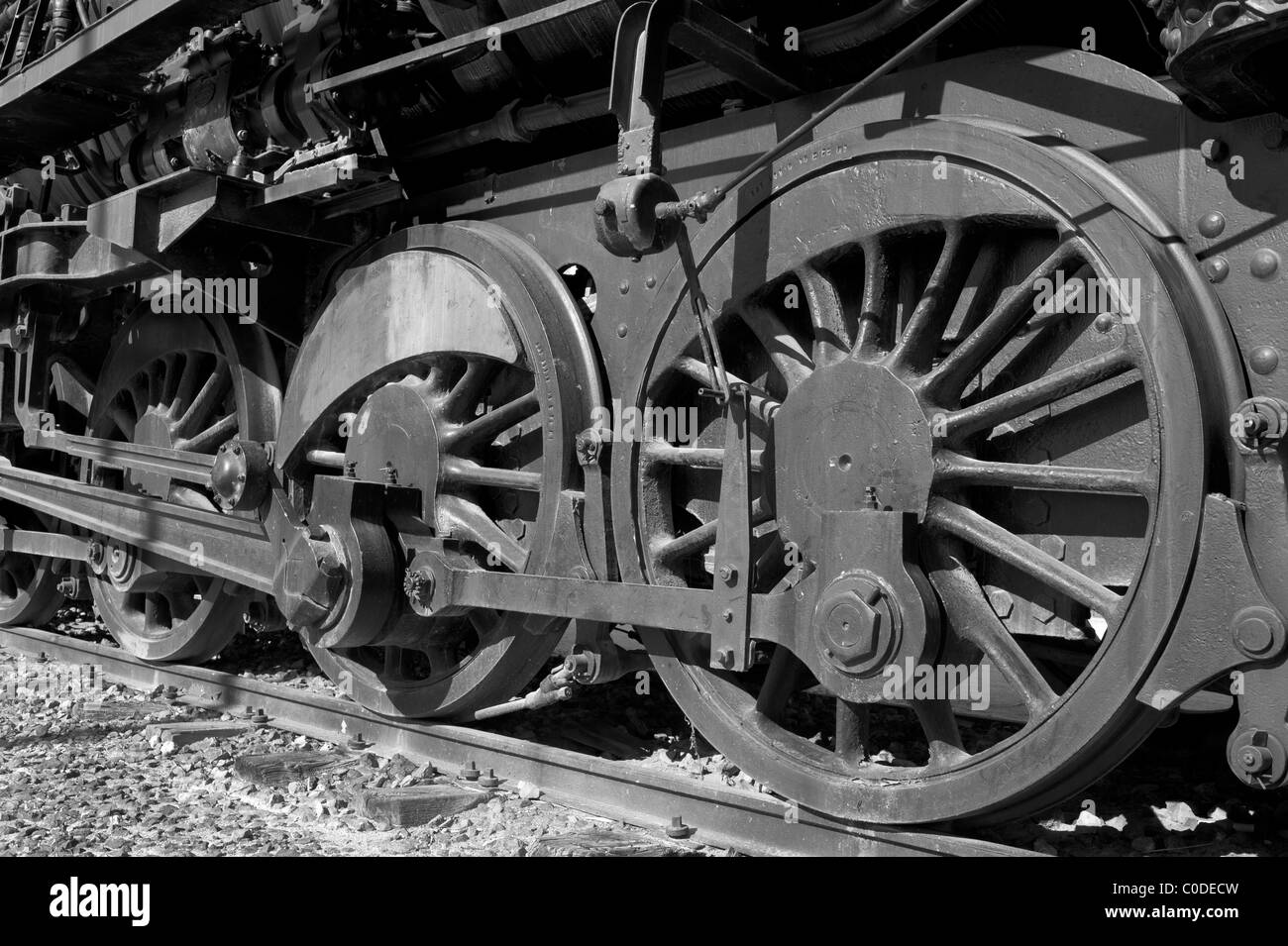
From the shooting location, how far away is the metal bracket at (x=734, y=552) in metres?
3.24

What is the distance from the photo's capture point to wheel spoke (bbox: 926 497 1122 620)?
2777 mm

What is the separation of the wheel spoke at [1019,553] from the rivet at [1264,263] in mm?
743

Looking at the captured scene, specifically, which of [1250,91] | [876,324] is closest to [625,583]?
[876,324]

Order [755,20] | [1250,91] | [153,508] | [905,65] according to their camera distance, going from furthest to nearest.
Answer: [153,508]
[755,20]
[905,65]
[1250,91]

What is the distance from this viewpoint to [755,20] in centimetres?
352

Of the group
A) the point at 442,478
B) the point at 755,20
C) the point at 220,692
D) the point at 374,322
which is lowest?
the point at 220,692

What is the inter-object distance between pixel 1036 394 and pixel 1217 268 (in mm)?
458

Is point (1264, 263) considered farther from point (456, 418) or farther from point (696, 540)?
point (456, 418)

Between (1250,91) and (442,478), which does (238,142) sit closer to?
(442,478)

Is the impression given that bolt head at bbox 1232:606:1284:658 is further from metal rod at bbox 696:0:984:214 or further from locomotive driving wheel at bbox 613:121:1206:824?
metal rod at bbox 696:0:984:214

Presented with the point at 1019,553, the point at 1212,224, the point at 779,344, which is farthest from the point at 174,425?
the point at 1212,224

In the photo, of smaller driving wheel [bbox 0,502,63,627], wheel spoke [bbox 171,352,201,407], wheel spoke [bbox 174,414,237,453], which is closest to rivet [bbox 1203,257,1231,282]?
wheel spoke [bbox 174,414,237,453]

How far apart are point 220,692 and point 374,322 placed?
6.70ft

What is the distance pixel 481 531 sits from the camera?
416cm
